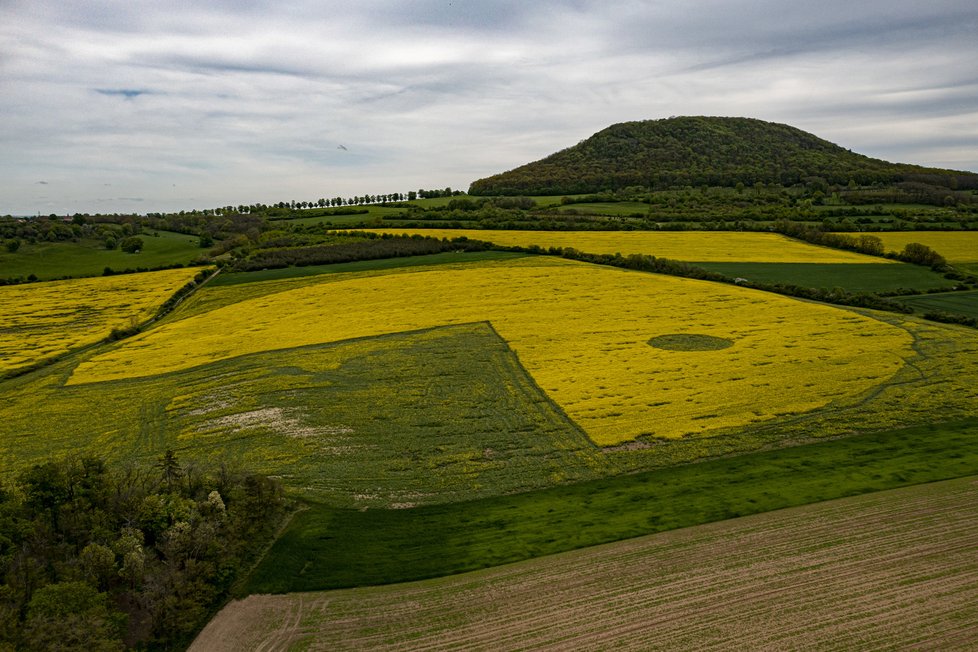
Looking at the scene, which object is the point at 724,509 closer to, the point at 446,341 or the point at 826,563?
the point at 826,563

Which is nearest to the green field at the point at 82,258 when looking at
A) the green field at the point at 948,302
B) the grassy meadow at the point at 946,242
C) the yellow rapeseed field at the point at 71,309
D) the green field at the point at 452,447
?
the yellow rapeseed field at the point at 71,309

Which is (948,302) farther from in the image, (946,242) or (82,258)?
(82,258)

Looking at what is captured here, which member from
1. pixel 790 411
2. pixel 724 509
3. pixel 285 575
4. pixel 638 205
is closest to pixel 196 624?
pixel 285 575

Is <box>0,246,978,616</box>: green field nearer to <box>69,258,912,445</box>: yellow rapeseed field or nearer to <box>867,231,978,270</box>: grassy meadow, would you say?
<box>69,258,912,445</box>: yellow rapeseed field

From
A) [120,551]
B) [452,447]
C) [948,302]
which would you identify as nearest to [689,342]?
[452,447]

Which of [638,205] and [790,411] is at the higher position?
[638,205]

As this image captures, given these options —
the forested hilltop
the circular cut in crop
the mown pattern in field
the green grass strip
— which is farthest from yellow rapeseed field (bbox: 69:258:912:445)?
the forested hilltop
